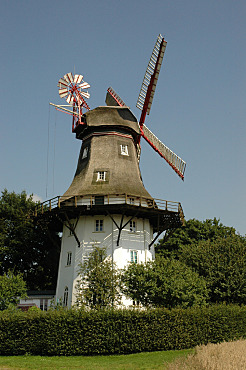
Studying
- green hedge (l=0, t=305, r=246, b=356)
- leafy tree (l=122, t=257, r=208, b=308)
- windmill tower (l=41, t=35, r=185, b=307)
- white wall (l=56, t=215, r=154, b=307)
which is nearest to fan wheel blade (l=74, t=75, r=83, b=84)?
windmill tower (l=41, t=35, r=185, b=307)

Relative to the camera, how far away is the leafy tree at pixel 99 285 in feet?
73.1

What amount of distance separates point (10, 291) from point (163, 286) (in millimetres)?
11431

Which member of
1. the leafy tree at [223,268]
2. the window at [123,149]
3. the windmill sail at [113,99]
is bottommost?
the leafy tree at [223,268]

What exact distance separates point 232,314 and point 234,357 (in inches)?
427

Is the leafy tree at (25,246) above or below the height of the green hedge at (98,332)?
above

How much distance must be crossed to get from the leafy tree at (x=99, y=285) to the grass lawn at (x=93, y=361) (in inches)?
191

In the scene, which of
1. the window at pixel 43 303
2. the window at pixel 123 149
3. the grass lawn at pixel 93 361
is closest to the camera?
the grass lawn at pixel 93 361

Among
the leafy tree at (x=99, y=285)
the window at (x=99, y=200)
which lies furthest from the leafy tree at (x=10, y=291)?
the window at (x=99, y=200)

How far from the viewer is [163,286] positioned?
21.0 meters

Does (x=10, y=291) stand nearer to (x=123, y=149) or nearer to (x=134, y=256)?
(x=134, y=256)

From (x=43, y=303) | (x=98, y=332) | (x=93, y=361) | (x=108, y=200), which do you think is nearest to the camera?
(x=93, y=361)

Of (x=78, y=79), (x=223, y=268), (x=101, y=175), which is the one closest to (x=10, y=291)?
(x=101, y=175)

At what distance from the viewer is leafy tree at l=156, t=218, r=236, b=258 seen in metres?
41.2

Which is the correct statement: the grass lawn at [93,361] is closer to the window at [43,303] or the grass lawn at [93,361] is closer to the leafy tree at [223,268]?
the leafy tree at [223,268]
